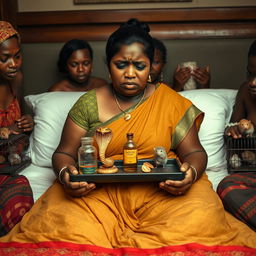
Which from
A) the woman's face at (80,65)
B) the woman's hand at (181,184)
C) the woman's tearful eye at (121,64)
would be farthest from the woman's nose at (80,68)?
the woman's hand at (181,184)

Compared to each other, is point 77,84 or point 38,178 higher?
point 77,84

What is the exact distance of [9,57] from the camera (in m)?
2.24

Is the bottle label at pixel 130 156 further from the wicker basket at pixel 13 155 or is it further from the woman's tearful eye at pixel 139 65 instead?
the wicker basket at pixel 13 155

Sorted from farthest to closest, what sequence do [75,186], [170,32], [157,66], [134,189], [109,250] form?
1. [170,32]
2. [157,66]
3. [134,189]
4. [75,186]
5. [109,250]

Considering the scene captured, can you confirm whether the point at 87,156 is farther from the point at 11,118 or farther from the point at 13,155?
the point at 11,118

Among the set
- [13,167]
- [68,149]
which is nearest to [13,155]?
[13,167]

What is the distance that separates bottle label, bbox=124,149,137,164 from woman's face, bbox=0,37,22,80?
998 mm

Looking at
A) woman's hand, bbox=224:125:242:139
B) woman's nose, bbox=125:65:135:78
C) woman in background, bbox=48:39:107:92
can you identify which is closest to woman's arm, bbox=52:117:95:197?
woman's nose, bbox=125:65:135:78

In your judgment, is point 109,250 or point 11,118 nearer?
point 109,250

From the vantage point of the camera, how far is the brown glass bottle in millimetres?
1643

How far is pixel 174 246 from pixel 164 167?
416mm

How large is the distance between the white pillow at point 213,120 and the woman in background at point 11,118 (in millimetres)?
1029

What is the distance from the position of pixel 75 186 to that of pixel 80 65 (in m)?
1.36

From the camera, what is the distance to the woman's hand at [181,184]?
1.59m
